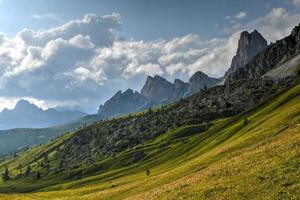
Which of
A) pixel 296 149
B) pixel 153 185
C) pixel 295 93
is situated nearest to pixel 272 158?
pixel 296 149

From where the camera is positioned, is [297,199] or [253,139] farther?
[253,139]

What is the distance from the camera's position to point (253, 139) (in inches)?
3275

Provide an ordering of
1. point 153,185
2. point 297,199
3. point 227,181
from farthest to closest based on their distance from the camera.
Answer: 1. point 153,185
2. point 227,181
3. point 297,199

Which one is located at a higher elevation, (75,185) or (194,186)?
(194,186)

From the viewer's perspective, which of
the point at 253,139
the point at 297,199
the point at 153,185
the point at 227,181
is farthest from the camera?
the point at 253,139

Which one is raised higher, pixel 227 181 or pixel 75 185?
pixel 227 181

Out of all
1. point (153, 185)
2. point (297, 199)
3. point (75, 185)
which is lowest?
point (75, 185)

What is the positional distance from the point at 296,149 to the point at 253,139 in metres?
46.1

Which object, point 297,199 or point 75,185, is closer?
point 297,199

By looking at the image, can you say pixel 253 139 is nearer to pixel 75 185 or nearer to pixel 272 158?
pixel 272 158

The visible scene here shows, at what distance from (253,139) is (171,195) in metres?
48.6

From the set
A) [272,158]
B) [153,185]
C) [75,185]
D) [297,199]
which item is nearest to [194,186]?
[272,158]

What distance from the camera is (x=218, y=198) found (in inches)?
1256

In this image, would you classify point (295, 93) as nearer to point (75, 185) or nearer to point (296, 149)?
point (75, 185)
